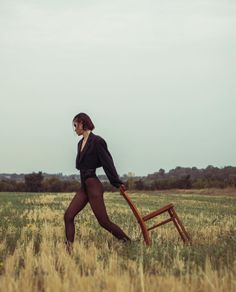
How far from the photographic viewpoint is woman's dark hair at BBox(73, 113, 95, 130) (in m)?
8.48

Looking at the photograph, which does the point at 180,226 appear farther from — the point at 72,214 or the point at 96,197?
the point at 72,214

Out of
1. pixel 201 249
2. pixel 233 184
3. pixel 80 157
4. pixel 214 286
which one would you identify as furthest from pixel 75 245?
pixel 233 184

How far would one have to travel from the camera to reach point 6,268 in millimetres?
6504

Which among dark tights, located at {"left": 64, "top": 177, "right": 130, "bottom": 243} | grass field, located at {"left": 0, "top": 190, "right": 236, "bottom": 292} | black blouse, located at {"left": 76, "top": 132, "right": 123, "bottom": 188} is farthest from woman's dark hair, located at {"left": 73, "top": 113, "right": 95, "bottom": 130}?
grass field, located at {"left": 0, "top": 190, "right": 236, "bottom": 292}

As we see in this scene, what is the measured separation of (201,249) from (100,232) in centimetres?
329

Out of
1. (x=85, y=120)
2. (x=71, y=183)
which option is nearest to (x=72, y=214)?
(x=85, y=120)

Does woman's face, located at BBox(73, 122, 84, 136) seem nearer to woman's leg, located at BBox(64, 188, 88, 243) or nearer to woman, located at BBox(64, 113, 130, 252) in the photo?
woman, located at BBox(64, 113, 130, 252)

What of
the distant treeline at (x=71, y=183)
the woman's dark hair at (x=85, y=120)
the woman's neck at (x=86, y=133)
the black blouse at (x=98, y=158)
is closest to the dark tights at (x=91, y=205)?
the black blouse at (x=98, y=158)

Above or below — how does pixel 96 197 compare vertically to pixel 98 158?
below

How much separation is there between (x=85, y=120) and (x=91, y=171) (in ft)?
2.50

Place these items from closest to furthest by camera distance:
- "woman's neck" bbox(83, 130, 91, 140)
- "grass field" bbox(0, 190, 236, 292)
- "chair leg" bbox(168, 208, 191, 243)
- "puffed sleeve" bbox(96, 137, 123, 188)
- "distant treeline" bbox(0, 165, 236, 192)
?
1. "grass field" bbox(0, 190, 236, 292)
2. "puffed sleeve" bbox(96, 137, 123, 188)
3. "woman's neck" bbox(83, 130, 91, 140)
4. "chair leg" bbox(168, 208, 191, 243)
5. "distant treeline" bbox(0, 165, 236, 192)

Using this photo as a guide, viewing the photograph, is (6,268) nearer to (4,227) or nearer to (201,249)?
(201,249)

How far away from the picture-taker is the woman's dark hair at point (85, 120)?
848cm

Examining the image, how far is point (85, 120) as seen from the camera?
849 cm
